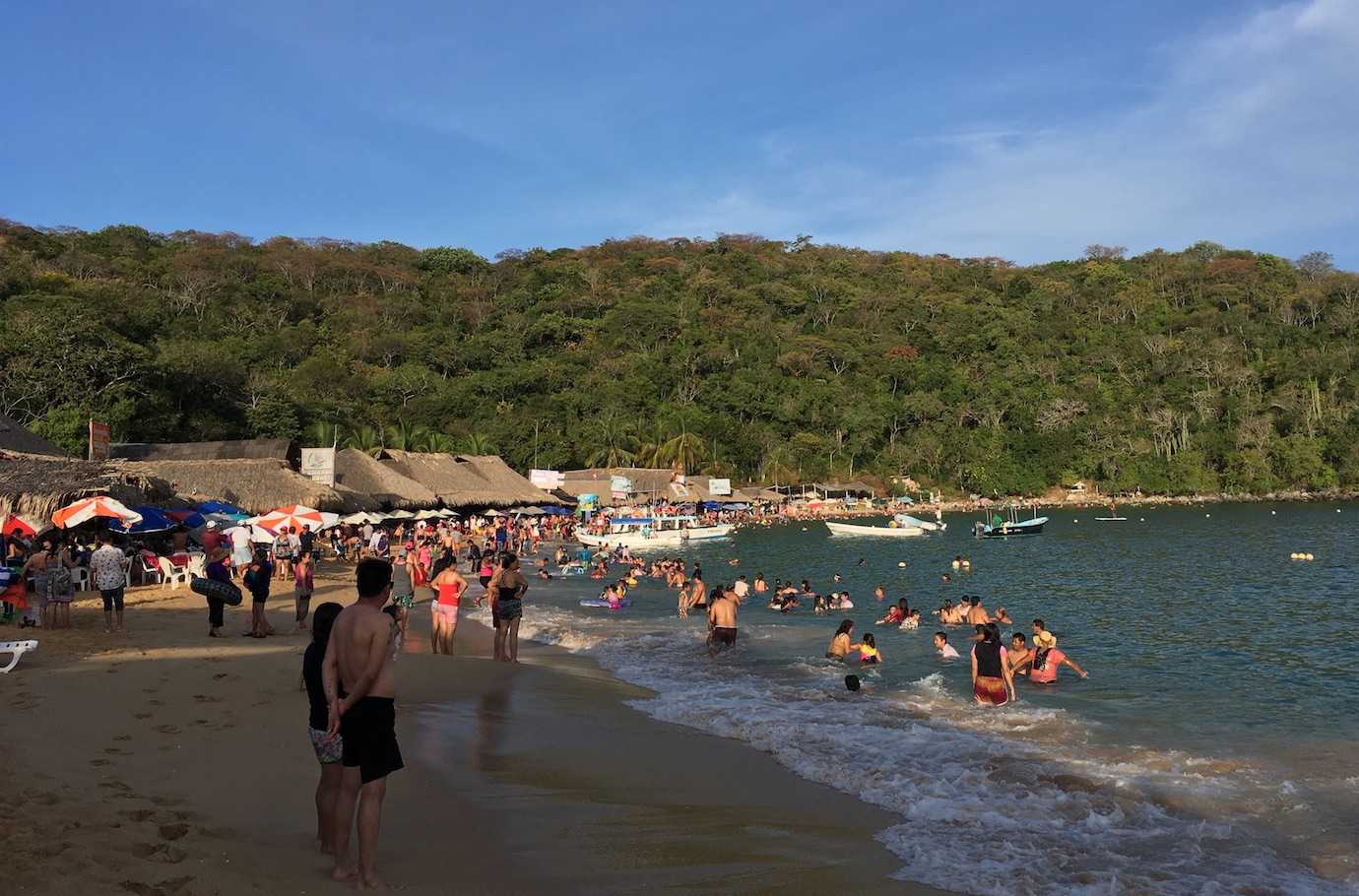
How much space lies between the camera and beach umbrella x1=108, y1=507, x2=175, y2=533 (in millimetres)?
19078

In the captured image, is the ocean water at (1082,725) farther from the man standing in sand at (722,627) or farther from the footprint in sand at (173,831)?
the footprint in sand at (173,831)

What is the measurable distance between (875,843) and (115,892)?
4261mm

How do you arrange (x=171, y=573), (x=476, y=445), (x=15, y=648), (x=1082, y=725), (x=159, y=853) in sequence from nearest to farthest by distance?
(x=159, y=853) → (x=15, y=648) → (x=1082, y=725) → (x=171, y=573) → (x=476, y=445)

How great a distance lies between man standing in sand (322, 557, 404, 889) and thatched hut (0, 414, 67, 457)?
24.2m

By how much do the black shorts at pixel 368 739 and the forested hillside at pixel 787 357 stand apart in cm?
5372

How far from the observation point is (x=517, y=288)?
9444cm

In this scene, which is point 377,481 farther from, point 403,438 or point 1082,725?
point 1082,725

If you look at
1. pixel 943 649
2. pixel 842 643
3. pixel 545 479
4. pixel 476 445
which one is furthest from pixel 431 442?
pixel 943 649

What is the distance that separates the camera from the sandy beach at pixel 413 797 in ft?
14.7

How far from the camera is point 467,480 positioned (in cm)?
4575

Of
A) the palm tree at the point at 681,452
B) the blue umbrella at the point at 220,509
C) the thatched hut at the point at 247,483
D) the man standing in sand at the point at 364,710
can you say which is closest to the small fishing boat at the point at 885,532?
the palm tree at the point at 681,452

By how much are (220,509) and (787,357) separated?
6313cm

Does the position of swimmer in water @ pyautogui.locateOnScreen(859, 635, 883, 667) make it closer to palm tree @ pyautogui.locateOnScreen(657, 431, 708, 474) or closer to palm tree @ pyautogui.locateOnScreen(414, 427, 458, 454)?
palm tree @ pyautogui.locateOnScreen(414, 427, 458, 454)

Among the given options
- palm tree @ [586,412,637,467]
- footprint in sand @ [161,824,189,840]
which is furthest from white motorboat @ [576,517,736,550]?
footprint in sand @ [161,824,189,840]
